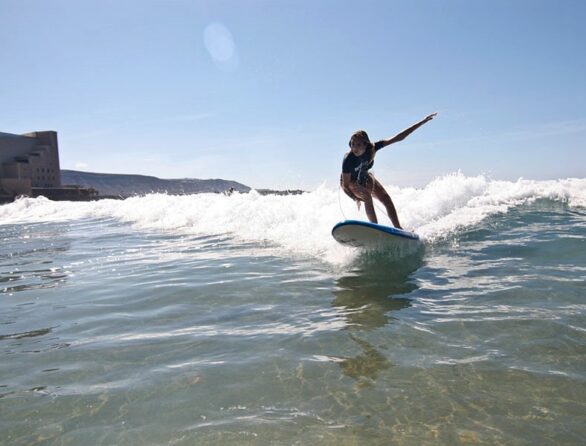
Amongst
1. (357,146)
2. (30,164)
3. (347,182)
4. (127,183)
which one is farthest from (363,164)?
(127,183)

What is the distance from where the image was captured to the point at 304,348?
3.39 metres

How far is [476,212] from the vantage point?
1138 centimetres

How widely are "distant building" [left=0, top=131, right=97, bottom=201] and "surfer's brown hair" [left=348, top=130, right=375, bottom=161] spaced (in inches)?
2518

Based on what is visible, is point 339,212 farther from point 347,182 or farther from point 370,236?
point 370,236

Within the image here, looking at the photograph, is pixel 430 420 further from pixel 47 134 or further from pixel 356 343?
pixel 47 134

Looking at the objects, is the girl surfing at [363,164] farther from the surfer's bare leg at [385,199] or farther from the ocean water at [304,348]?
the ocean water at [304,348]

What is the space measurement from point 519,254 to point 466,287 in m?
2.39

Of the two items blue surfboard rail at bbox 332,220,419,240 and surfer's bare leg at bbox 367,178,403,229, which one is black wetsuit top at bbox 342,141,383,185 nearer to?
surfer's bare leg at bbox 367,178,403,229

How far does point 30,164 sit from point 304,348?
8811 cm

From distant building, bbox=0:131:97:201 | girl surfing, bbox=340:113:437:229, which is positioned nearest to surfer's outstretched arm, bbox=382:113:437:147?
girl surfing, bbox=340:113:437:229

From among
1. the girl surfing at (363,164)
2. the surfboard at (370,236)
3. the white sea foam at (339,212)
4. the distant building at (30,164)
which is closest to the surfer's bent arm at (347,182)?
→ the girl surfing at (363,164)

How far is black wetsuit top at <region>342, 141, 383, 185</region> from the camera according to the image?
755cm

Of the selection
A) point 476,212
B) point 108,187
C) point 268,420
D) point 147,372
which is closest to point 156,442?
point 268,420

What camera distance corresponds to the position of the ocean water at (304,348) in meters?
2.32
